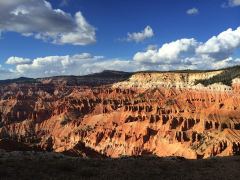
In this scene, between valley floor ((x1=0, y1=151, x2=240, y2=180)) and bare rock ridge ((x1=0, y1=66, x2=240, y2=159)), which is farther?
bare rock ridge ((x1=0, y1=66, x2=240, y2=159))

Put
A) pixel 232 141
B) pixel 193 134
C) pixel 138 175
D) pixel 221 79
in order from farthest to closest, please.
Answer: pixel 221 79, pixel 193 134, pixel 232 141, pixel 138 175

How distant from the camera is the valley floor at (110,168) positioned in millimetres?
20625

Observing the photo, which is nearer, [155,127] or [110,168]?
[110,168]

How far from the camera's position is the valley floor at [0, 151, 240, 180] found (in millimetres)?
20625

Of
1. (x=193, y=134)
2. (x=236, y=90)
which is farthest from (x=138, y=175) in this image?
(x=236, y=90)

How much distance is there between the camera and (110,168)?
2325 centimetres

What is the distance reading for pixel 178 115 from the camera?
5394 inches

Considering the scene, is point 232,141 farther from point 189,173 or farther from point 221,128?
point 189,173

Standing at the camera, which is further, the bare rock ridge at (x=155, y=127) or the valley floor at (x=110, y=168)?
the bare rock ridge at (x=155, y=127)

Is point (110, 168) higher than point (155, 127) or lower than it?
higher

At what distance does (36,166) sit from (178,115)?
117 m

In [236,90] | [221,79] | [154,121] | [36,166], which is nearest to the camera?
[36,166]

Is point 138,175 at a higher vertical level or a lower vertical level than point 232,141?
higher

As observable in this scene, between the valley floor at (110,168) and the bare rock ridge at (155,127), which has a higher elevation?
the valley floor at (110,168)
